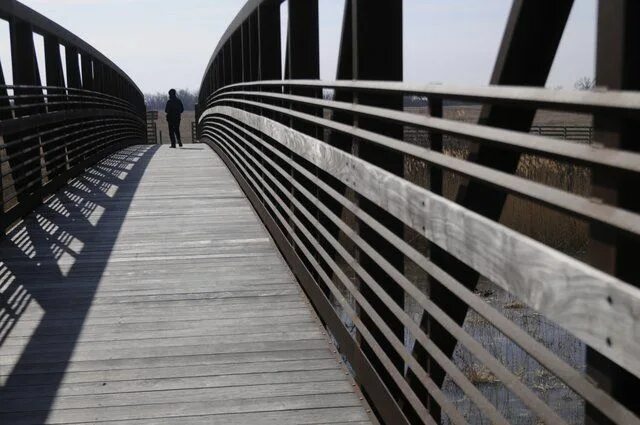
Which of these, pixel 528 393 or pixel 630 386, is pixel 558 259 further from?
pixel 528 393

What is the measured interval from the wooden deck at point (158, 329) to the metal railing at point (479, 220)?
308 mm

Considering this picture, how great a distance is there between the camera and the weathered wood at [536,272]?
70.6 inches

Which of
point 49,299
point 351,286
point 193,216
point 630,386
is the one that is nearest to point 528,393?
point 630,386

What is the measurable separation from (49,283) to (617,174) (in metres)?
5.76

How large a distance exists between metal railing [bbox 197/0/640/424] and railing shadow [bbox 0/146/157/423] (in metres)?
1.46

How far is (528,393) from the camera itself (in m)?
2.34

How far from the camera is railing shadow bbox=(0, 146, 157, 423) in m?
4.81

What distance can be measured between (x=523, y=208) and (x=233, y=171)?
461cm

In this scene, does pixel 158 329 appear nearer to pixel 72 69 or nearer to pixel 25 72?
pixel 25 72

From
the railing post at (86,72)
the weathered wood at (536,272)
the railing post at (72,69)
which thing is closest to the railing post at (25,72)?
the railing post at (72,69)

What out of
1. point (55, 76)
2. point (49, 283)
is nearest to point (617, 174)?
point (49, 283)

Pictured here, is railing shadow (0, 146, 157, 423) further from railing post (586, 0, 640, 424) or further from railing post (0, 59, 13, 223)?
railing post (586, 0, 640, 424)

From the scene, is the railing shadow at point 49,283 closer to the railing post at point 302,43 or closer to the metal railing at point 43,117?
the metal railing at point 43,117

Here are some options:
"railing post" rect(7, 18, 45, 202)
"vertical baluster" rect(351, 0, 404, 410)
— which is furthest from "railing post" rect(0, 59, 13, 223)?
"vertical baluster" rect(351, 0, 404, 410)
